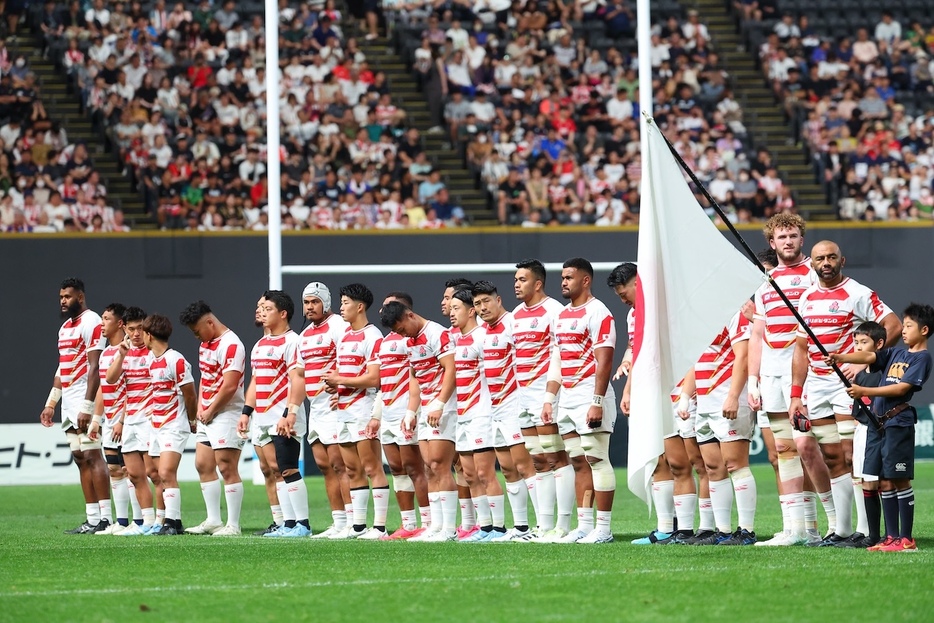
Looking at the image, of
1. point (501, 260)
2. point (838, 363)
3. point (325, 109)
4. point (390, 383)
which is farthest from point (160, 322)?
point (325, 109)

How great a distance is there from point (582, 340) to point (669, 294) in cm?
149

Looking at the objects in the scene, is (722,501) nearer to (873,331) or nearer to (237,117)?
(873,331)

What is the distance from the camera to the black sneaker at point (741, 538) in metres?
10.3

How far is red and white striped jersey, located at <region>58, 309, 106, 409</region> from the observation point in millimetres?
13656

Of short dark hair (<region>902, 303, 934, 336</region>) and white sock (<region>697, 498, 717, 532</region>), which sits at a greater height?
short dark hair (<region>902, 303, 934, 336</region>)

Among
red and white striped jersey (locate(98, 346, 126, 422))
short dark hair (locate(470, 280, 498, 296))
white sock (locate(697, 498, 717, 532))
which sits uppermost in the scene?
short dark hair (locate(470, 280, 498, 296))

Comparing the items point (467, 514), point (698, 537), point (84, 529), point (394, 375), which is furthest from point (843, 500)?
point (84, 529)

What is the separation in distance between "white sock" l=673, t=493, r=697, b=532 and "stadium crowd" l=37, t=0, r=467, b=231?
38.9ft

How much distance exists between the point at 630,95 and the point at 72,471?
1058 cm

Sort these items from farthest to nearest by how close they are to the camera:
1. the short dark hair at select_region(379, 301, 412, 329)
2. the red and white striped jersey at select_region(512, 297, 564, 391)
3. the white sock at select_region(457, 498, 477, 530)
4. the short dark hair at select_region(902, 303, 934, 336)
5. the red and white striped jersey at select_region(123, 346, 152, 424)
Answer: the red and white striped jersey at select_region(123, 346, 152, 424), the white sock at select_region(457, 498, 477, 530), the short dark hair at select_region(379, 301, 412, 329), the red and white striped jersey at select_region(512, 297, 564, 391), the short dark hair at select_region(902, 303, 934, 336)

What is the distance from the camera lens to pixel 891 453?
919 centimetres

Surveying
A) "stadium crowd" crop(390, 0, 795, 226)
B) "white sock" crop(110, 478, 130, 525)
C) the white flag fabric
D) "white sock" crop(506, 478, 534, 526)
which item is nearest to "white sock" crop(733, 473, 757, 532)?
the white flag fabric

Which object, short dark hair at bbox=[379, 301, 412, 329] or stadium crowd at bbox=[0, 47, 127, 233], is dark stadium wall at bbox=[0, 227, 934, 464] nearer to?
stadium crowd at bbox=[0, 47, 127, 233]

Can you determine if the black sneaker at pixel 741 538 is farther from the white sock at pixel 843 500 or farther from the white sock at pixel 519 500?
the white sock at pixel 519 500
